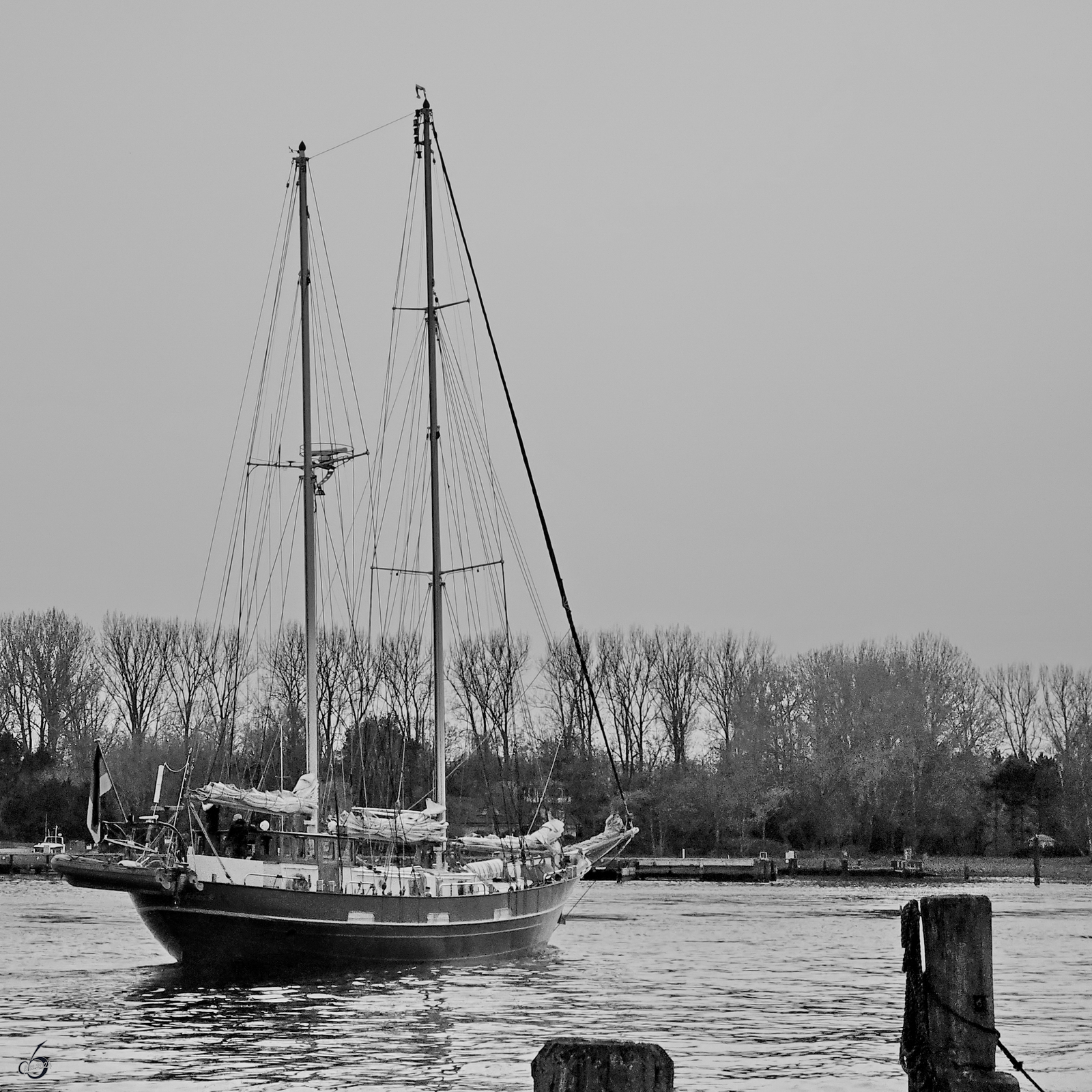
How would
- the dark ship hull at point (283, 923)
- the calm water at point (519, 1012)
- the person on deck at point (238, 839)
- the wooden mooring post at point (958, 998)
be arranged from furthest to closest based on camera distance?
the person on deck at point (238, 839)
the dark ship hull at point (283, 923)
the calm water at point (519, 1012)
the wooden mooring post at point (958, 998)

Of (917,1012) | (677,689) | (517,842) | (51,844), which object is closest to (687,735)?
(677,689)

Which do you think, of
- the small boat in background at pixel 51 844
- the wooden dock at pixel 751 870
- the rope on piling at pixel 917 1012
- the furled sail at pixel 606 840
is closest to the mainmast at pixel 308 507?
the furled sail at pixel 606 840

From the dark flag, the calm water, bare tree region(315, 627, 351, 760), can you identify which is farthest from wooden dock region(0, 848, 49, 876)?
the dark flag

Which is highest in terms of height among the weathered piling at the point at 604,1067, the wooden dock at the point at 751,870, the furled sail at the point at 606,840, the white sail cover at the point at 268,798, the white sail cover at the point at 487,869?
the white sail cover at the point at 268,798

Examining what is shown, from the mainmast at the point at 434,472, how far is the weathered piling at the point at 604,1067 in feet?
121

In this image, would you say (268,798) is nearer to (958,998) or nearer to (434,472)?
(434,472)

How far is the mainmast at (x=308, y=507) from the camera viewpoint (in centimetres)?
4209

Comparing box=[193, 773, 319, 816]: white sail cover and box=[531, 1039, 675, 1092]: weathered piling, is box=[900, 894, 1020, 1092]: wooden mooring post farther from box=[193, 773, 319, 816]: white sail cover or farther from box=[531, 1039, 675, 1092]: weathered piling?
box=[193, 773, 319, 816]: white sail cover

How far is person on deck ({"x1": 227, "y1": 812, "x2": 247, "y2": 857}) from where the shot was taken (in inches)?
1465

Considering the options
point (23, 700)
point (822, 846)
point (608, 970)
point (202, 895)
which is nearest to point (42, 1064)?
point (202, 895)

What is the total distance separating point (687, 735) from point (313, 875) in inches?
3477

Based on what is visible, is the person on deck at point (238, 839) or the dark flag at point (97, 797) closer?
the dark flag at point (97, 797)

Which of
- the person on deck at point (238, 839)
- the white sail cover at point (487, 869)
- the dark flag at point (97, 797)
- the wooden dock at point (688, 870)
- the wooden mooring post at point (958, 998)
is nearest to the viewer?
the wooden mooring post at point (958, 998)

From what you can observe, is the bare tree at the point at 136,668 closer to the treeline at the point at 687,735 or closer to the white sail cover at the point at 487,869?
the treeline at the point at 687,735
